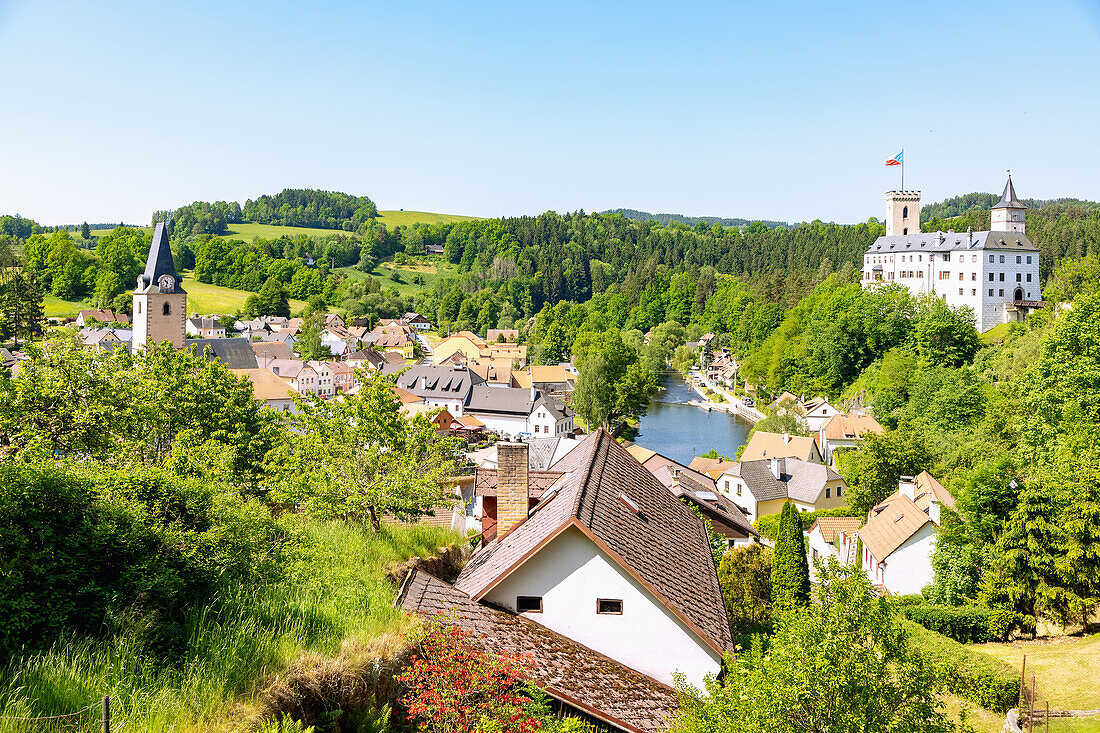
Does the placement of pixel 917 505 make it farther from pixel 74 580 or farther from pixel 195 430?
pixel 74 580

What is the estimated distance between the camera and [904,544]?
29500 millimetres

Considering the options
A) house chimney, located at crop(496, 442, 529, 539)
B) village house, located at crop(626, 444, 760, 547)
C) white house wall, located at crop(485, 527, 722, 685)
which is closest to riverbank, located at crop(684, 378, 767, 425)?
village house, located at crop(626, 444, 760, 547)

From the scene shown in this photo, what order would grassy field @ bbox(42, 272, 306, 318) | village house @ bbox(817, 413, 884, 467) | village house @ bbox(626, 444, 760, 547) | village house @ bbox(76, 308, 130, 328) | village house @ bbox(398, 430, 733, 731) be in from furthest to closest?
grassy field @ bbox(42, 272, 306, 318) → village house @ bbox(76, 308, 130, 328) → village house @ bbox(817, 413, 884, 467) → village house @ bbox(626, 444, 760, 547) → village house @ bbox(398, 430, 733, 731)

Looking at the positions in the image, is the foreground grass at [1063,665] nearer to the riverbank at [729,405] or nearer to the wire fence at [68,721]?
the wire fence at [68,721]

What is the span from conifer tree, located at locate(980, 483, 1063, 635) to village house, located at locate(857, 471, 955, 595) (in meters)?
3.55

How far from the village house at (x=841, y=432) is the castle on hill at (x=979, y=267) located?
24286mm

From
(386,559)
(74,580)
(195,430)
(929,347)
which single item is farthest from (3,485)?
(929,347)

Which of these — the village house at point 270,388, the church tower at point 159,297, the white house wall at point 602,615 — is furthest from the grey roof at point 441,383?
the white house wall at point 602,615

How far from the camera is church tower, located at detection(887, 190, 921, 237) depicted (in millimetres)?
96875

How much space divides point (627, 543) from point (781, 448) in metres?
44.4

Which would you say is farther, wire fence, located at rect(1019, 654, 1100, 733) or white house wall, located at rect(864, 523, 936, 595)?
white house wall, located at rect(864, 523, 936, 595)

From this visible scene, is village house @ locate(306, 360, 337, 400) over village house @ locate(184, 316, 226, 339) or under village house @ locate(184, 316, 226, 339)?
under

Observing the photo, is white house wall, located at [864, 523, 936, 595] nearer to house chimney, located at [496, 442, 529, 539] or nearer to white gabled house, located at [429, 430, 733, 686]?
house chimney, located at [496, 442, 529, 539]

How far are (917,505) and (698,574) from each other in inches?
Result: 871
